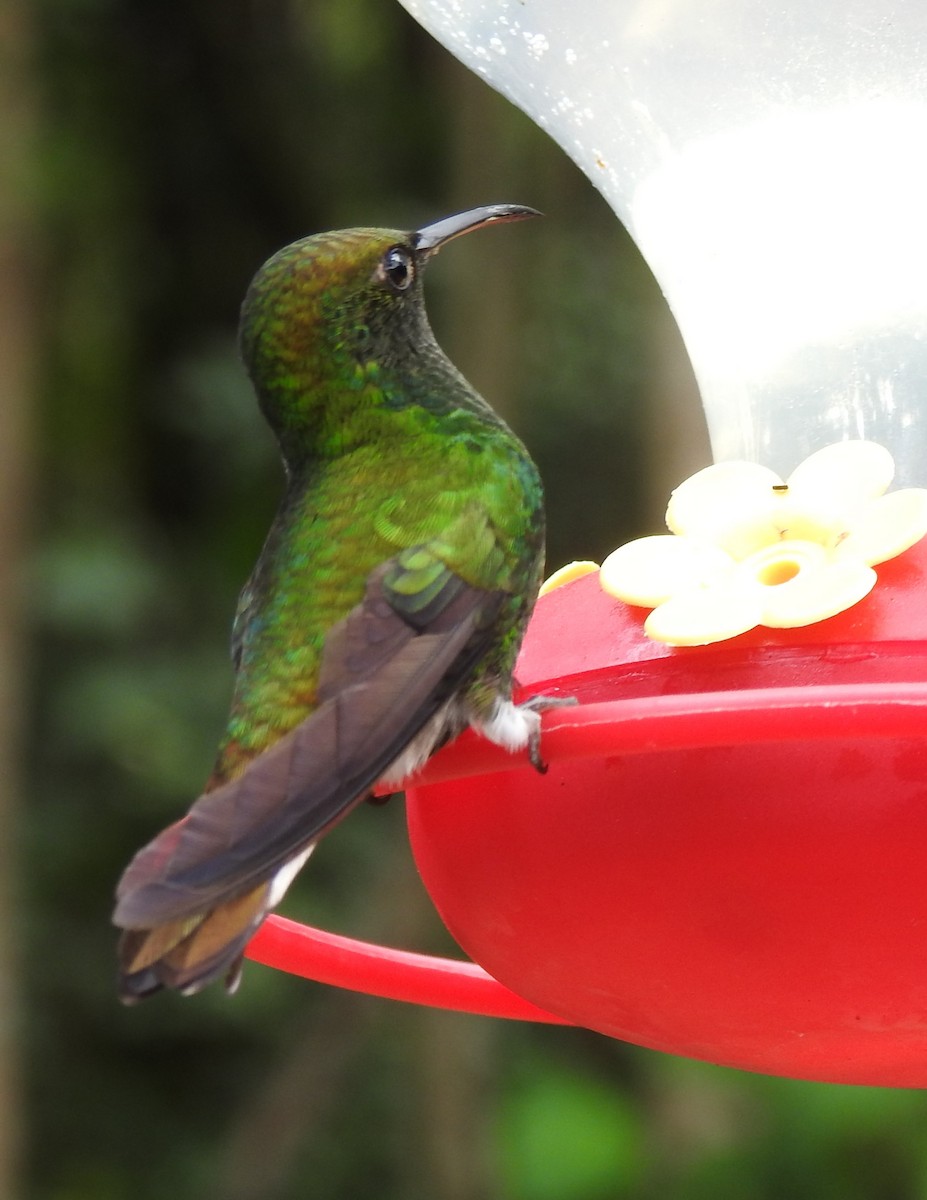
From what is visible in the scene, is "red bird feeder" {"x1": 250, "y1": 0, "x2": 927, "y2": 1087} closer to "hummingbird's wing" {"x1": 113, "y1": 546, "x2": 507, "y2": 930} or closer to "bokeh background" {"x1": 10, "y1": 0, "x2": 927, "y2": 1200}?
"hummingbird's wing" {"x1": 113, "y1": 546, "x2": 507, "y2": 930}

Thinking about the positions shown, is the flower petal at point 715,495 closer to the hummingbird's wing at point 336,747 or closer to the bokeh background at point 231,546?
the hummingbird's wing at point 336,747

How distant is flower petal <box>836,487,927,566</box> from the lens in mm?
1921

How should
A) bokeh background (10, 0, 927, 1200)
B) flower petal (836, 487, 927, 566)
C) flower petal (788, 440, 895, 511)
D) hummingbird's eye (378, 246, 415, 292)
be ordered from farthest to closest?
bokeh background (10, 0, 927, 1200), hummingbird's eye (378, 246, 415, 292), flower petal (788, 440, 895, 511), flower petal (836, 487, 927, 566)

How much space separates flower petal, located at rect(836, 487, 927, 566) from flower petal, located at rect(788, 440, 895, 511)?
0.14ft

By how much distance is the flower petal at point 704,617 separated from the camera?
1.83m

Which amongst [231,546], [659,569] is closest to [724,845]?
[659,569]

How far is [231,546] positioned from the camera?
690cm

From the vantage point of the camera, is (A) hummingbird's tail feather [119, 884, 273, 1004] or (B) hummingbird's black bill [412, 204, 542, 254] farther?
(B) hummingbird's black bill [412, 204, 542, 254]

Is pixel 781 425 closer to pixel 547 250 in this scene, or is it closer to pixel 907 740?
pixel 907 740

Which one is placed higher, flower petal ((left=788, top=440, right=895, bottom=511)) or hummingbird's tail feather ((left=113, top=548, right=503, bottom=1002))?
flower petal ((left=788, top=440, right=895, bottom=511))

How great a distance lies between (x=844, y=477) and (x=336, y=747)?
71cm

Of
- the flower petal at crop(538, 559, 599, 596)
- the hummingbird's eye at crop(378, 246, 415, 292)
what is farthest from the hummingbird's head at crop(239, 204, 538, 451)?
the flower petal at crop(538, 559, 599, 596)

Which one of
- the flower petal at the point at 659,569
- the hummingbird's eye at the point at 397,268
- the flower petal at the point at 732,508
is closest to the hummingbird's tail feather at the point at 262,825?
the flower petal at the point at 659,569

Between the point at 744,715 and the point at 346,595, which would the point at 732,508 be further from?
the point at 744,715
